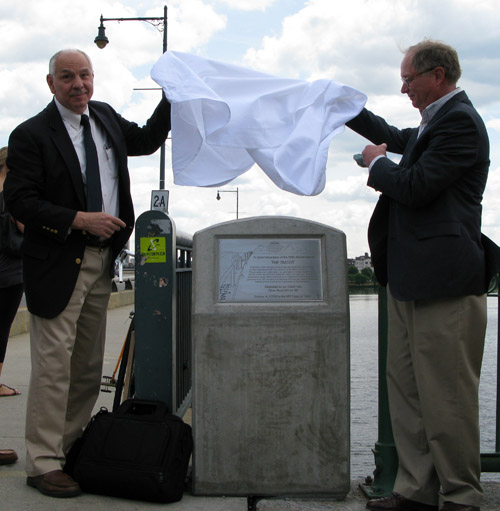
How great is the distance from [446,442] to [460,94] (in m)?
1.55

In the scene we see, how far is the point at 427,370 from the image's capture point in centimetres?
295

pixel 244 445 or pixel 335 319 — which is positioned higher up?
pixel 335 319

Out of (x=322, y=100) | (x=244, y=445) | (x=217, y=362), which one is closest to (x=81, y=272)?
(x=217, y=362)

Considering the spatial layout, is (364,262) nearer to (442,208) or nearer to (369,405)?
(369,405)

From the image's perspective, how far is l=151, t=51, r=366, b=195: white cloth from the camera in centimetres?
357

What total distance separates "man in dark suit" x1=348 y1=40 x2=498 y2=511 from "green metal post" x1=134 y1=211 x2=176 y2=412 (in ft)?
3.89

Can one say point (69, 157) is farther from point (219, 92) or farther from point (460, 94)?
point (460, 94)

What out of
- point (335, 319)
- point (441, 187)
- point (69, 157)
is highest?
point (69, 157)

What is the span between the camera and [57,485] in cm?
325

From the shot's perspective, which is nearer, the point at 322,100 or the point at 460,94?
the point at 460,94

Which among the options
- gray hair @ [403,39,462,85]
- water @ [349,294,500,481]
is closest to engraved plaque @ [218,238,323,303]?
gray hair @ [403,39,462,85]

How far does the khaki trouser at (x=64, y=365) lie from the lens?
132 inches

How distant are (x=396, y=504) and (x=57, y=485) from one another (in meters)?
1.61

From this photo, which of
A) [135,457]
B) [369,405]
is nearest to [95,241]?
[135,457]
